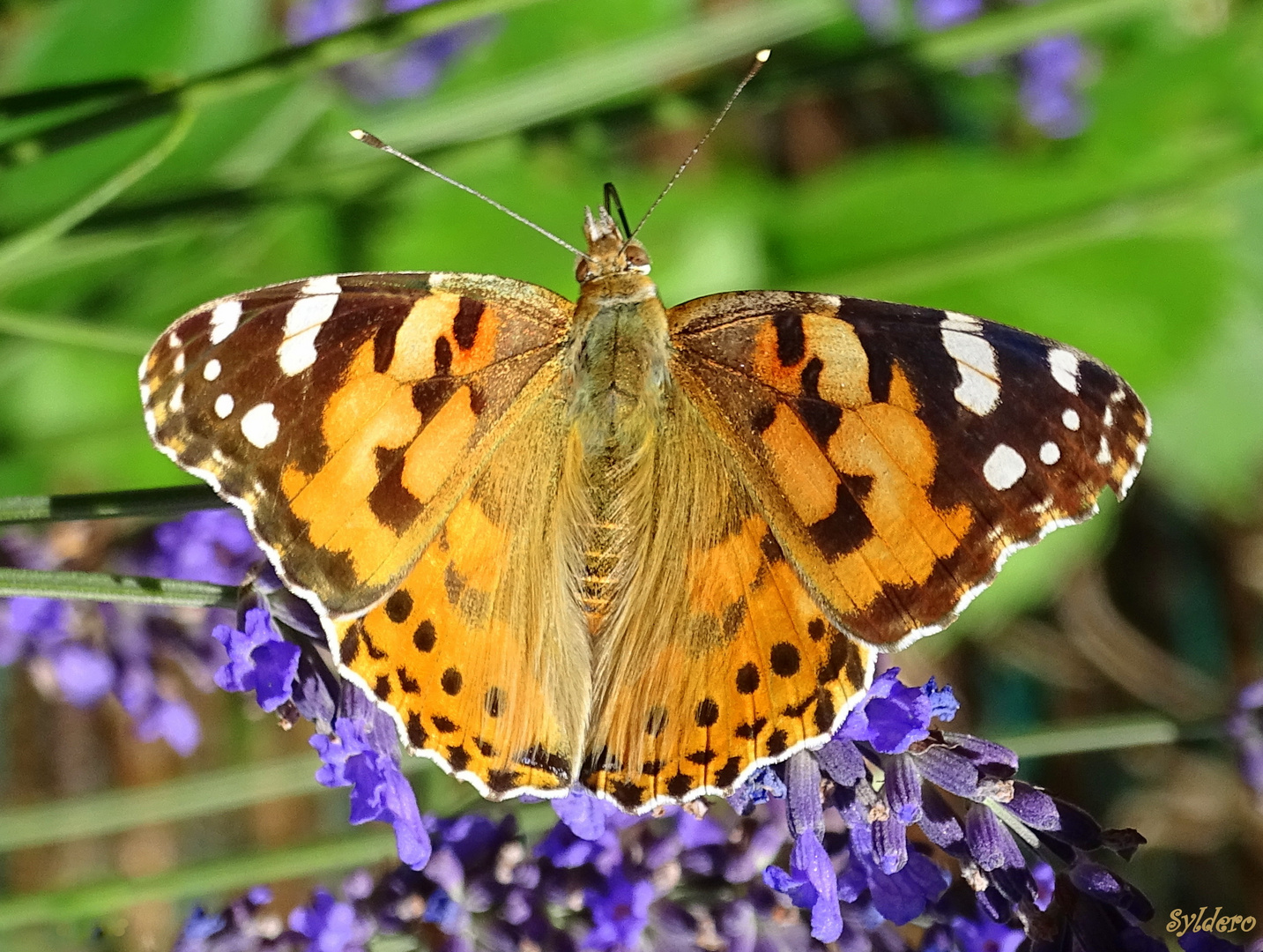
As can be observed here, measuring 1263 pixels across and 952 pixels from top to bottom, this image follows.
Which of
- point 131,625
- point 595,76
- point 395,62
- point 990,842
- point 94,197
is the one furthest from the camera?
point 395,62

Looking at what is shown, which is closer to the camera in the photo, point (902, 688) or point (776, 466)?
point (902, 688)

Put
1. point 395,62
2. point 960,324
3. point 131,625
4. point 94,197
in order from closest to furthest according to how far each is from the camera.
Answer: point 960,324
point 94,197
point 131,625
point 395,62

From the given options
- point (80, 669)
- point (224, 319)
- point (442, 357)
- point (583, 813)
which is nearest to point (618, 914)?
point (583, 813)

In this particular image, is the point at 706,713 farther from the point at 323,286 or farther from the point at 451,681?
the point at 323,286

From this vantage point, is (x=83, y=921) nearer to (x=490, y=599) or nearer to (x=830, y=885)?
(x=490, y=599)

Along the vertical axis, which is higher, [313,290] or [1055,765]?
[313,290]

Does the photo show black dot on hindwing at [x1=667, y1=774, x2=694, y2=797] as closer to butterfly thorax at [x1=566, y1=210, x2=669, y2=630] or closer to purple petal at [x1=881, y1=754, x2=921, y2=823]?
purple petal at [x1=881, y1=754, x2=921, y2=823]

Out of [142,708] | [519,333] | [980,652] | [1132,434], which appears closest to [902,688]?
[1132,434]
